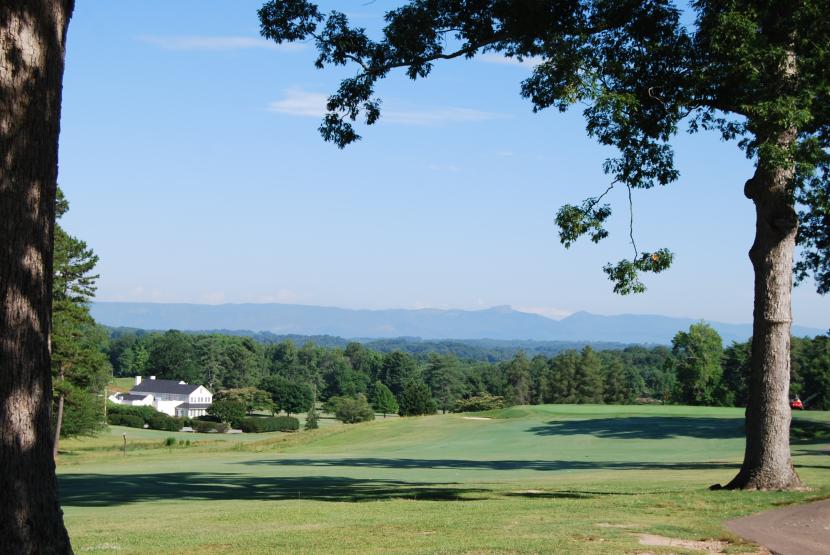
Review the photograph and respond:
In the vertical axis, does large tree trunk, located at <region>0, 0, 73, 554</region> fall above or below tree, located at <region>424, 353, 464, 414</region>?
above

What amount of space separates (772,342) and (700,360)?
3284 inches

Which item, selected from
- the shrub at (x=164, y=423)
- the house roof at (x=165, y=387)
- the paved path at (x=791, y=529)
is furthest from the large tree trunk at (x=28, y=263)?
the house roof at (x=165, y=387)

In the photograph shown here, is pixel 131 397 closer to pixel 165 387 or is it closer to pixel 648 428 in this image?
pixel 165 387

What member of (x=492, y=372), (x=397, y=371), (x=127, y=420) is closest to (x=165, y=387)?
(x=397, y=371)

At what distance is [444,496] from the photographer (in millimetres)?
18594

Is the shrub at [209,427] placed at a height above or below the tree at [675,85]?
below

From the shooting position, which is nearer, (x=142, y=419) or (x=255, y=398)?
(x=142, y=419)

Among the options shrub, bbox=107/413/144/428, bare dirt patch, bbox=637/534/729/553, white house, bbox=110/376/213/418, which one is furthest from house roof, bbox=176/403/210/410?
bare dirt patch, bbox=637/534/729/553

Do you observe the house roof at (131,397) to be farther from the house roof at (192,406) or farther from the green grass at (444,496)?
the green grass at (444,496)

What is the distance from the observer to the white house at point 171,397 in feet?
466

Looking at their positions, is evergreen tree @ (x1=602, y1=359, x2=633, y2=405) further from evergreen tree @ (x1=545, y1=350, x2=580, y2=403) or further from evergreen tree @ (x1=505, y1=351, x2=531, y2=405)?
evergreen tree @ (x1=505, y1=351, x2=531, y2=405)

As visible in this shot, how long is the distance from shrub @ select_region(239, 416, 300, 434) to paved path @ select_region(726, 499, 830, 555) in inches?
3557

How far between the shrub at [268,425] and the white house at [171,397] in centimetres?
4167

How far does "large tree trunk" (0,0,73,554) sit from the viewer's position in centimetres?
707
